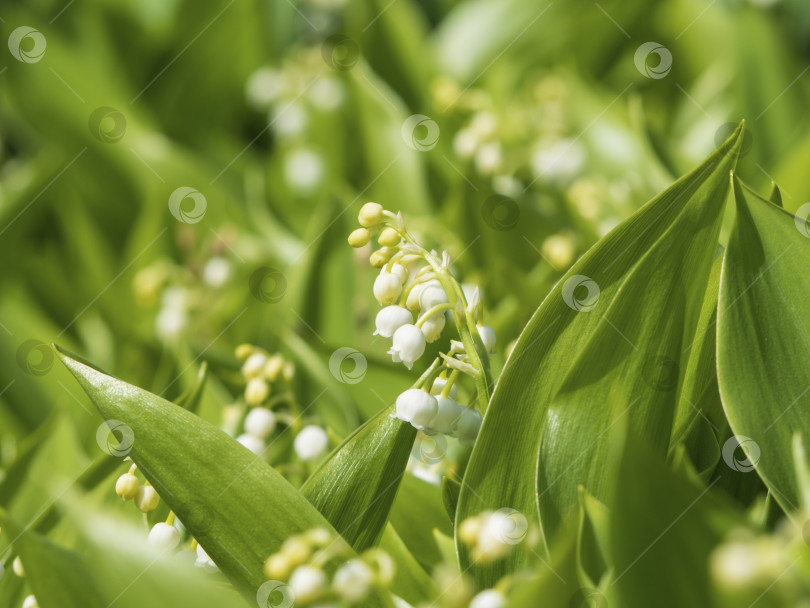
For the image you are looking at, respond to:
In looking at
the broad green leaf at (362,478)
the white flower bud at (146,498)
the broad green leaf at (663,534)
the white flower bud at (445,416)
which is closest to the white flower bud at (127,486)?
the white flower bud at (146,498)

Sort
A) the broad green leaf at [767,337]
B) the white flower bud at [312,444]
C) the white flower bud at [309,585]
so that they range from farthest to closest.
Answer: the white flower bud at [312,444] → the broad green leaf at [767,337] → the white flower bud at [309,585]

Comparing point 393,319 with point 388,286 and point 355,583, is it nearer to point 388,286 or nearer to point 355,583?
point 388,286

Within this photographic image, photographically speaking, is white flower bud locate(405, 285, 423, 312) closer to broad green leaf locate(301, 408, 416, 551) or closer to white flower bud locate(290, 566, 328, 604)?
broad green leaf locate(301, 408, 416, 551)

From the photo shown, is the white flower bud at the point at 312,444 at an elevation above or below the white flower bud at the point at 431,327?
below

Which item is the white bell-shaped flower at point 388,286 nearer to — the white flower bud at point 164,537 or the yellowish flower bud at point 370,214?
the yellowish flower bud at point 370,214

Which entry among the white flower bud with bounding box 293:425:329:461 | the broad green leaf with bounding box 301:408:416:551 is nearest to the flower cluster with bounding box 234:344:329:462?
the white flower bud with bounding box 293:425:329:461

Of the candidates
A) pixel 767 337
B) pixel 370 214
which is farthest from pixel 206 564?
pixel 767 337
